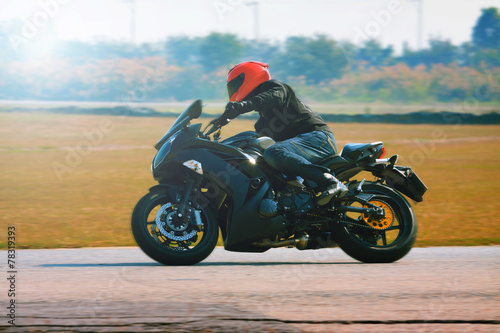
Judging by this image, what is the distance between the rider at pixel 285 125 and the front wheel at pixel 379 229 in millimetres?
340

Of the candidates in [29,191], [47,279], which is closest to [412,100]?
[29,191]

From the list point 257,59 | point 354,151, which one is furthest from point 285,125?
point 257,59

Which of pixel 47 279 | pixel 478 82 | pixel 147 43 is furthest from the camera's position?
pixel 147 43

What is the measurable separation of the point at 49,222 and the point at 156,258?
4081mm

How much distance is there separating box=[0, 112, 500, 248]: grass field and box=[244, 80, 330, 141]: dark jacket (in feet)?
7.58

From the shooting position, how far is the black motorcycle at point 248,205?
239 inches

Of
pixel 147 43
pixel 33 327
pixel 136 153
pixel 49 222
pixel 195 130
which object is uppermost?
pixel 147 43

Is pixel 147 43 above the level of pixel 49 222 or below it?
above

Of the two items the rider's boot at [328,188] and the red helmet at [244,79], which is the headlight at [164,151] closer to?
the red helmet at [244,79]

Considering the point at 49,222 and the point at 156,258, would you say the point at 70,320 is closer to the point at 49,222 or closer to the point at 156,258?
the point at 156,258

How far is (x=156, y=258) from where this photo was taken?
6117 mm

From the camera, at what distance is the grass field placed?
8.89 metres

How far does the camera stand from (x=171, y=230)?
6.09 meters

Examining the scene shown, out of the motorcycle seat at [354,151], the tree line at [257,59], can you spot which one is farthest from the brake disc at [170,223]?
the tree line at [257,59]
